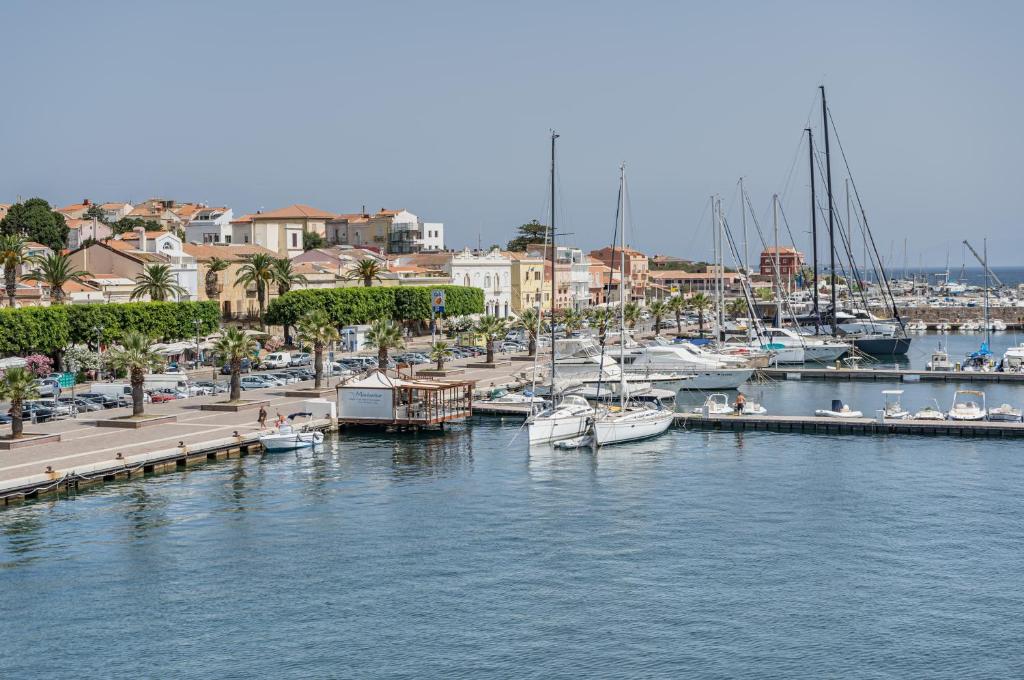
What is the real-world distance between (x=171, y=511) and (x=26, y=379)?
1398 centimetres

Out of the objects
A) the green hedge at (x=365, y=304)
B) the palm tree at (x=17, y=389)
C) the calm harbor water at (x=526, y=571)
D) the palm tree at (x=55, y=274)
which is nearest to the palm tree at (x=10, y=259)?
the palm tree at (x=55, y=274)

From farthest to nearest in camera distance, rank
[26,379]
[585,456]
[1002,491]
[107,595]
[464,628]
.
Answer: [585,456]
[26,379]
[1002,491]
[107,595]
[464,628]

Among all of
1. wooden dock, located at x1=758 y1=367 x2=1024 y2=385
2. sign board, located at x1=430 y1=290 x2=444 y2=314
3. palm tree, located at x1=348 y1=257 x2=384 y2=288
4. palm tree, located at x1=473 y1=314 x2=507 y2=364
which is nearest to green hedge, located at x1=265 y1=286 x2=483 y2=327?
sign board, located at x1=430 y1=290 x2=444 y2=314

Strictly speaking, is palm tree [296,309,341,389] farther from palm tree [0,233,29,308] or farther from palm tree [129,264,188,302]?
palm tree [129,264,188,302]

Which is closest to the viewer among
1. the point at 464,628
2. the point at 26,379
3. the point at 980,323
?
the point at 464,628

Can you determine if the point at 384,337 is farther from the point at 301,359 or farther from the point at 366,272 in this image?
the point at 366,272

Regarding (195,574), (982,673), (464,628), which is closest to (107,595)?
Result: (195,574)

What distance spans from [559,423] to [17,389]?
28.1 meters

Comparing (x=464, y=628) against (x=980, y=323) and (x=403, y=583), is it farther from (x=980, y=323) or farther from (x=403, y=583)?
(x=980, y=323)

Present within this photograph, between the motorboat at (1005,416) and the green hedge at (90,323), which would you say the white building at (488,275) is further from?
the motorboat at (1005,416)

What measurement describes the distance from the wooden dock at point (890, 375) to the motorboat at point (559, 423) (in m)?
36.3

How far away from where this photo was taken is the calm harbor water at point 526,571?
35438mm

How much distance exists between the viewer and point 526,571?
142ft

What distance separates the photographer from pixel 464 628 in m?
37.7
